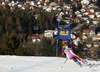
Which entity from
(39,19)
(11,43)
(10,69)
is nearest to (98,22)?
(39,19)

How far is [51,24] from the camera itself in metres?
63.5

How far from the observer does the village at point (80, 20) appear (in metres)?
52.9

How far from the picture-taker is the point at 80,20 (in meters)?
75.6

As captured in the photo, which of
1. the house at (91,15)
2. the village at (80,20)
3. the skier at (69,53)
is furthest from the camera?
the house at (91,15)

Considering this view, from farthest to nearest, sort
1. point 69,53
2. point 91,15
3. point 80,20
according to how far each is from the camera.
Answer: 1. point 91,15
2. point 80,20
3. point 69,53

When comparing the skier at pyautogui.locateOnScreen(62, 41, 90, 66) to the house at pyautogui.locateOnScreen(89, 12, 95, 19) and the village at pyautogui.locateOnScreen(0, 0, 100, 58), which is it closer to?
the village at pyautogui.locateOnScreen(0, 0, 100, 58)

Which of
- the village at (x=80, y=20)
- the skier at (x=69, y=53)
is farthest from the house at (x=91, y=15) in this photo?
the skier at (x=69, y=53)

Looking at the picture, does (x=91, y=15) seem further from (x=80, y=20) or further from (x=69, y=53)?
(x=69, y=53)

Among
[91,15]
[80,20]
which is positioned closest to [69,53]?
[80,20]

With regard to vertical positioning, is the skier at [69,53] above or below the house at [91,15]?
above

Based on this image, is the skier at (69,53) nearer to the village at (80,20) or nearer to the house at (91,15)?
the village at (80,20)

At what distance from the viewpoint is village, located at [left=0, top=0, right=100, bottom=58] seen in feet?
173

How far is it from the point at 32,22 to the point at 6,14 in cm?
785

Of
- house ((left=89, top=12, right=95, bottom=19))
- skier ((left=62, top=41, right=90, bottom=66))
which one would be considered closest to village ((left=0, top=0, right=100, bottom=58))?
house ((left=89, top=12, right=95, bottom=19))
